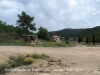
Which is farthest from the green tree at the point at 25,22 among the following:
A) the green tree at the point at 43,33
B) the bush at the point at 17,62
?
the bush at the point at 17,62

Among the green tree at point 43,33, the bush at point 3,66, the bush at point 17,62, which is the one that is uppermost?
the green tree at point 43,33

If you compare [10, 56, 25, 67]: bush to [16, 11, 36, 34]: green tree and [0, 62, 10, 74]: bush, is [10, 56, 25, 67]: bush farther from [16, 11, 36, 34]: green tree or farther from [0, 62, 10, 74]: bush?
[16, 11, 36, 34]: green tree

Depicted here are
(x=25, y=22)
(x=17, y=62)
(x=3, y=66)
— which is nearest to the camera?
(x=3, y=66)

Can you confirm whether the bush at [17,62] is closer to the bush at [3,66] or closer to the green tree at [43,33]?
the bush at [3,66]

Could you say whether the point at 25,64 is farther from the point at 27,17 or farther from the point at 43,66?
the point at 27,17

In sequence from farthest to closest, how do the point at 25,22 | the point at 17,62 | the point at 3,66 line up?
the point at 25,22
the point at 17,62
the point at 3,66

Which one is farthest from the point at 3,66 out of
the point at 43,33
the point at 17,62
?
the point at 43,33

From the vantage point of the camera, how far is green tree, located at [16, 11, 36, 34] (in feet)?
176

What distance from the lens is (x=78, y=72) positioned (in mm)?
9094

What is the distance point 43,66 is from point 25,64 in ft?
3.30

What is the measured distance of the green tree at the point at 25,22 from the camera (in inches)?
2109

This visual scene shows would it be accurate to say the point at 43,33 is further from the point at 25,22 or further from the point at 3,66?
the point at 3,66

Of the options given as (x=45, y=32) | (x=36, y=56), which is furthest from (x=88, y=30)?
(x=36, y=56)

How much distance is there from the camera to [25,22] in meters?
54.0
